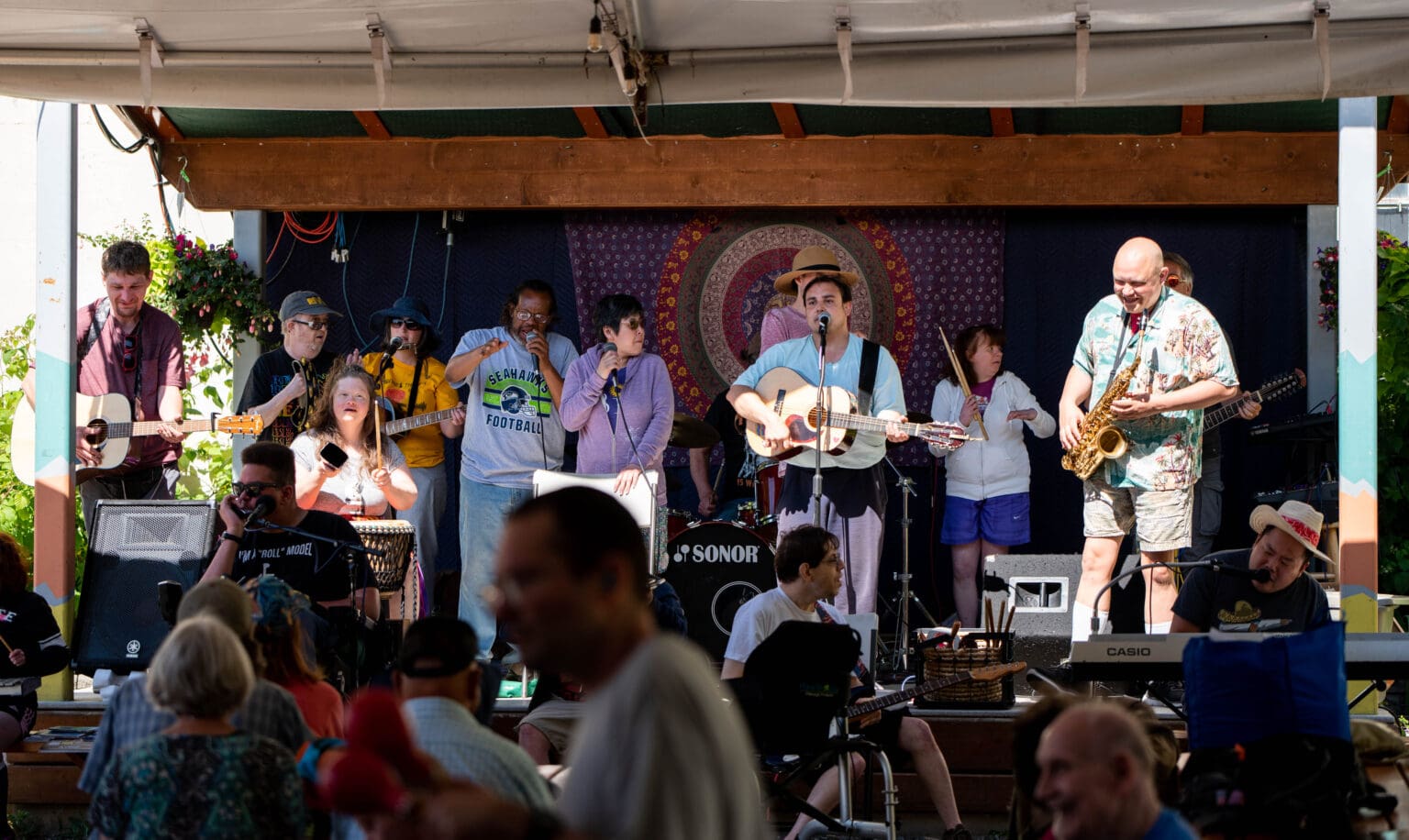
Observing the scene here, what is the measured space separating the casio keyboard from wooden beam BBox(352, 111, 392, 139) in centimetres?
621

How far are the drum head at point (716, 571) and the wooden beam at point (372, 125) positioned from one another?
11.9 feet

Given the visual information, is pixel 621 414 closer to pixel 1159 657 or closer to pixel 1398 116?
pixel 1159 657

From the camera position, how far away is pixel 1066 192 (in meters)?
9.84

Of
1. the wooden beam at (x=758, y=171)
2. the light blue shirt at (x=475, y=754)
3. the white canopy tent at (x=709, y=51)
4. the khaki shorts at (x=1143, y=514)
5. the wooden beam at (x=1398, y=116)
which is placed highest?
the wooden beam at (x=1398, y=116)

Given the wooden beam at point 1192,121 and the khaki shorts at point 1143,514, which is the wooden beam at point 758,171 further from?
the khaki shorts at point 1143,514

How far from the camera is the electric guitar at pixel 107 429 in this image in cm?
803

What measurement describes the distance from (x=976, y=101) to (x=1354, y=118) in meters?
2.00

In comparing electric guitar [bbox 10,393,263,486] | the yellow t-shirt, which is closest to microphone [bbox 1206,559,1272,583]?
the yellow t-shirt

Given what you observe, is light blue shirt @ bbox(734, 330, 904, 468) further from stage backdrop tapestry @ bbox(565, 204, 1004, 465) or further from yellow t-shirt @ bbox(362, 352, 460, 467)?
stage backdrop tapestry @ bbox(565, 204, 1004, 465)

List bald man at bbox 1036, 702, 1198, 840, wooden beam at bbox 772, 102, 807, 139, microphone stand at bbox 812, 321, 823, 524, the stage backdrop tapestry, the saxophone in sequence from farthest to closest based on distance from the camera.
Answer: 1. the stage backdrop tapestry
2. wooden beam at bbox 772, 102, 807, 139
3. microphone stand at bbox 812, 321, 823, 524
4. the saxophone
5. bald man at bbox 1036, 702, 1198, 840

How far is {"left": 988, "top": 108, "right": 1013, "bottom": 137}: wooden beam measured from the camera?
375 inches

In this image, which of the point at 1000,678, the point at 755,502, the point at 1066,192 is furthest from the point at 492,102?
the point at 1066,192

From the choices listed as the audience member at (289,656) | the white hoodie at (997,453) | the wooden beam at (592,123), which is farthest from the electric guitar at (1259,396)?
the audience member at (289,656)

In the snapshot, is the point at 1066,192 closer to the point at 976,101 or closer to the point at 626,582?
the point at 976,101
